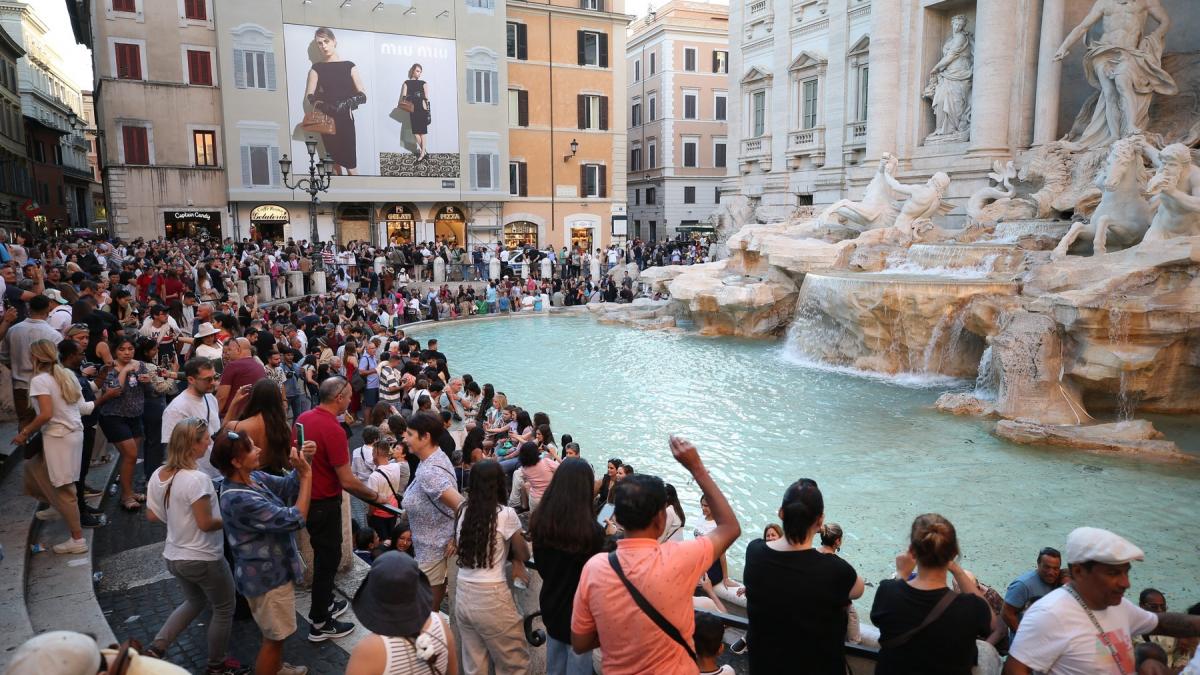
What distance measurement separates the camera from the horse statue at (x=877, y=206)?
17.6 metres

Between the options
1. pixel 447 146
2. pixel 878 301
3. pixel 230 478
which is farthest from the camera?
pixel 447 146

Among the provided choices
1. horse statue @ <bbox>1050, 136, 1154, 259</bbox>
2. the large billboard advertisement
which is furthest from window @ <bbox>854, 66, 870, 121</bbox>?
the large billboard advertisement

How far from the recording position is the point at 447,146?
101ft

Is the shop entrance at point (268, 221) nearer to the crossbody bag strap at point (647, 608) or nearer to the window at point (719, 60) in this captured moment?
the window at point (719, 60)

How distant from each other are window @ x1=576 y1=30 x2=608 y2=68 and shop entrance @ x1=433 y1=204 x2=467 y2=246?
8.38 meters

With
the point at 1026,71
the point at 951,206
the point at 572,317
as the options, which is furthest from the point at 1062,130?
the point at 572,317

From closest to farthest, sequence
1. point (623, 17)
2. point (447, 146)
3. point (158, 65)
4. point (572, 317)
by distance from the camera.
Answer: point (572, 317) → point (158, 65) → point (447, 146) → point (623, 17)

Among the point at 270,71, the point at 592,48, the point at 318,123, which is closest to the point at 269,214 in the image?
the point at 318,123

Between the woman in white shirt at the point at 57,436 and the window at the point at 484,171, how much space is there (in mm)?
27193

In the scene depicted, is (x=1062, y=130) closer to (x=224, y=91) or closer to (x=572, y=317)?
(x=572, y=317)

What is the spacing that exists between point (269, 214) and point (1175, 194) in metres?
27.0

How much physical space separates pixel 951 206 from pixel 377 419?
16105 millimetres

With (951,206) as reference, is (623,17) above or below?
above

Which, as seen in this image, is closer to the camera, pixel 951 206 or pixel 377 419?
pixel 377 419
